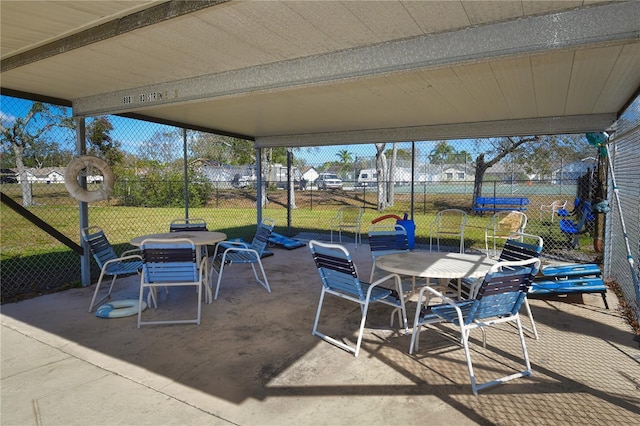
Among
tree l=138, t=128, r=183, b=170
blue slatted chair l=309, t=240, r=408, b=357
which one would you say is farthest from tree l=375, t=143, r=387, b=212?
blue slatted chair l=309, t=240, r=408, b=357

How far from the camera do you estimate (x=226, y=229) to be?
34.2ft

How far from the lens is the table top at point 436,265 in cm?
288

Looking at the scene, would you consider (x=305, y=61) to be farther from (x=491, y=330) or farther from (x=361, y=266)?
(x=361, y=266)

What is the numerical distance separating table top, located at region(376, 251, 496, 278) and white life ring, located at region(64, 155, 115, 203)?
377cm

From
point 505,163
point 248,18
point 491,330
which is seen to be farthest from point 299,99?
point 505,163

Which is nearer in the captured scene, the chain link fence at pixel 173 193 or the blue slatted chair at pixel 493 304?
the blue slatted chair at pixel 493 304

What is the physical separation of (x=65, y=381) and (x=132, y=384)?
488 millimetres

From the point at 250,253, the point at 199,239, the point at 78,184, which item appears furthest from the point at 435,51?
the point at 78,184

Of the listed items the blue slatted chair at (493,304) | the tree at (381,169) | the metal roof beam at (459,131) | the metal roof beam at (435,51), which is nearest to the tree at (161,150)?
the metal roof beam at (459,131)

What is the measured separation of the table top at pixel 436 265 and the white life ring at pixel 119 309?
257 centimetres

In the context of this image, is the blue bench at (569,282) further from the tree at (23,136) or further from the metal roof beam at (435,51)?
the tree at (23,136)

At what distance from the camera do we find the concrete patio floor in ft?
7.23

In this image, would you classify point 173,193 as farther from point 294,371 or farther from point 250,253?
point 294,371

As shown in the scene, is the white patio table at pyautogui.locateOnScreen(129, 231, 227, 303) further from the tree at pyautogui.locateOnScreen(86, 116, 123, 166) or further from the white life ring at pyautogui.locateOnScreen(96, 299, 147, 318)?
the tree at pyautogui.locateOnScreen(86, 116, 123, 166)
